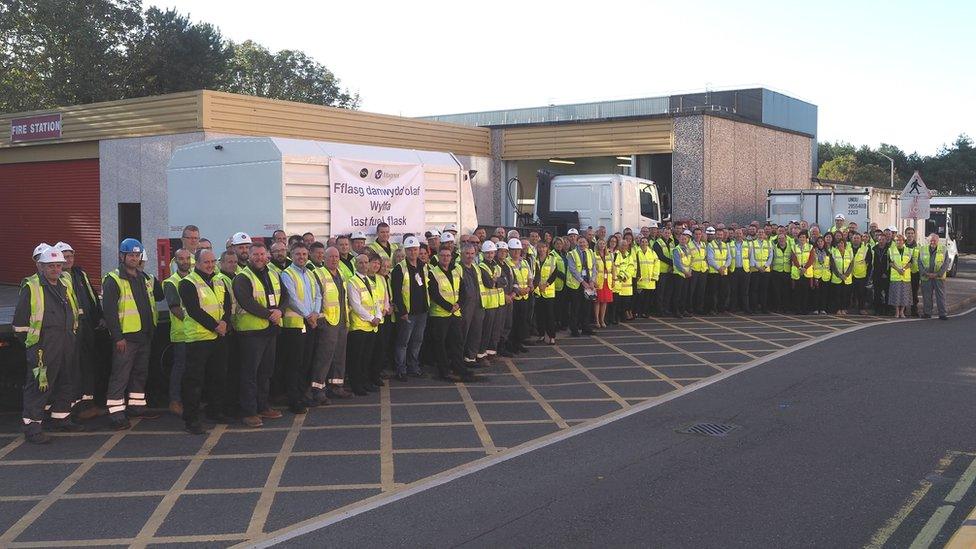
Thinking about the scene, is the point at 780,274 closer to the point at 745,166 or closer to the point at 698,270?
the point at 698,270

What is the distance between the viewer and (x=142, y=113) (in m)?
20.6

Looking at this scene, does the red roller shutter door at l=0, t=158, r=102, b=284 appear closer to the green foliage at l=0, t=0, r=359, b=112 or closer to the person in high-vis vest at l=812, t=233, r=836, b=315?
the green foliage at l=0, t=0, r=359, b=112

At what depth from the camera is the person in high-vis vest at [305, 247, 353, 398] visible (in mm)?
9836

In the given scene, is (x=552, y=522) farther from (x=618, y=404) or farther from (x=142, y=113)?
(x=142, y=113)

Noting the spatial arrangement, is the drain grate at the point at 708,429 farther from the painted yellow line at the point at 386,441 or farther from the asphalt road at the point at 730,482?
the painted yellow line at the point at 386,441

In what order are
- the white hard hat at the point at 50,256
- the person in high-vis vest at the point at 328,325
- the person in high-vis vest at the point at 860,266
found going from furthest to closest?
the person in high-vis vest at the point at 860,266, the person in high-vis vest at the point at 328,325, the white hard hat at the point at 50,256

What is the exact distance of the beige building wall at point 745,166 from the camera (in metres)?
24.8

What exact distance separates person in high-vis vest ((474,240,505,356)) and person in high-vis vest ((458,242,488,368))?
0.12 feet

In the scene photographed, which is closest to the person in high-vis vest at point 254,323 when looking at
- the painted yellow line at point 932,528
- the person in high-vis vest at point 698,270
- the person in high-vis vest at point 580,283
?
the painted yellow line at point 932,528

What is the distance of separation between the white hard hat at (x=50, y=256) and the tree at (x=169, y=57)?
107 ft

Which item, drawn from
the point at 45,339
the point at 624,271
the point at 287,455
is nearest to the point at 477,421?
the point at 287,455

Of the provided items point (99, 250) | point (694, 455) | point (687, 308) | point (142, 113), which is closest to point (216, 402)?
point (694, 455)

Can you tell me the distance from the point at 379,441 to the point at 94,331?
3492 millimetres

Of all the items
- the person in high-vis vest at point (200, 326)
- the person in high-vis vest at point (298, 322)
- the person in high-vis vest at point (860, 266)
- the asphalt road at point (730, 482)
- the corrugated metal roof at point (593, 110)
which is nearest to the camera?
the asphalt road at point (730, 482)
